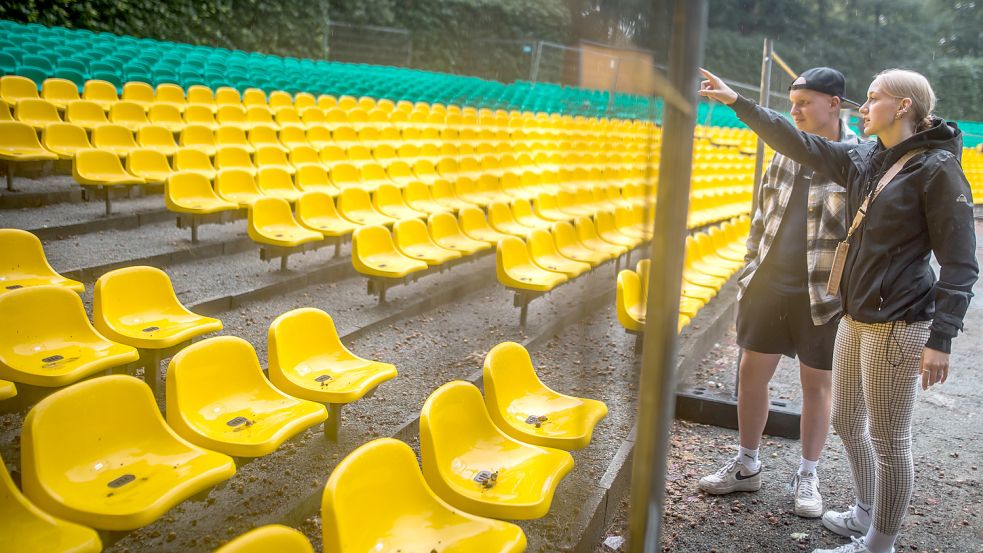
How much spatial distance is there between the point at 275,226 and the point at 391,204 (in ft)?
4.21

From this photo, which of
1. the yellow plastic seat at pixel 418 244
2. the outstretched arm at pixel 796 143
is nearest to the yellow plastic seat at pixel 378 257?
the yellow plastic seat at pixel 418 244

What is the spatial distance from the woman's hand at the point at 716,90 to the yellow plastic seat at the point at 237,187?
354cm

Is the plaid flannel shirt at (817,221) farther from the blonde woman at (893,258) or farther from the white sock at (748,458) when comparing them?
the white sock at (748,458)

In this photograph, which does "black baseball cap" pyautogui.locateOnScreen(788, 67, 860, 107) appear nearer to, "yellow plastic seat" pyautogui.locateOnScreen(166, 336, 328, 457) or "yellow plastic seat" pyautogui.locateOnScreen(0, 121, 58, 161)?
"yellow plastic seat" pyautogui.locateOnScreen(166, 336, 328, 457)

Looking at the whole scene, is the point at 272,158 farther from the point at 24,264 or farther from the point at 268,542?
the point at 268,542

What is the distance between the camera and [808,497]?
2576mm

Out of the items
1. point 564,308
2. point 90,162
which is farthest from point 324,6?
point 564,308

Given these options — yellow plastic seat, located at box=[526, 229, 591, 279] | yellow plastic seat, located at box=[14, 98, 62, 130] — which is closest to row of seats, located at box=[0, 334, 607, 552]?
yellow plastic seat, located at box=[526, 229, 591, 279]

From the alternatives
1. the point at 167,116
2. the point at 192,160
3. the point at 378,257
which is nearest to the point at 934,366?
the point at 378,257

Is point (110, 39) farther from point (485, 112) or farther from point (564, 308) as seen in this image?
point (564, 308)

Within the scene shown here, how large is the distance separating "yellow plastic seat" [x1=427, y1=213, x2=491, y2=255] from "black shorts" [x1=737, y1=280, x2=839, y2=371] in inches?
91.2

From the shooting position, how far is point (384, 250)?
4.19 metres

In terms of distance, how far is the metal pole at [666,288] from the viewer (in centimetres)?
60

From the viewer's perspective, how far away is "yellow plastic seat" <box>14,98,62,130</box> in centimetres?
514
